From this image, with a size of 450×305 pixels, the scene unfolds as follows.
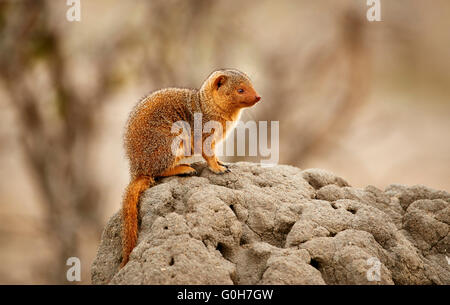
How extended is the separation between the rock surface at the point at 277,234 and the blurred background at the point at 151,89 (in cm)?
521

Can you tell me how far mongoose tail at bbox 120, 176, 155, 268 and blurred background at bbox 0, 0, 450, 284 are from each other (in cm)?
549

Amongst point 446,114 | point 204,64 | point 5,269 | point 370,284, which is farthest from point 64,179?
point 446,114

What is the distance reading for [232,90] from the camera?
14.9 feet

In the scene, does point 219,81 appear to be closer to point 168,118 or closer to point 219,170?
point 168,118

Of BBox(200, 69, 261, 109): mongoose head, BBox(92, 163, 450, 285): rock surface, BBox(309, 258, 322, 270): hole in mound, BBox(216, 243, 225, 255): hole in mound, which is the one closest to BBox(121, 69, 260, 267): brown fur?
BBox(200, 69, 261, 109): mongoose head

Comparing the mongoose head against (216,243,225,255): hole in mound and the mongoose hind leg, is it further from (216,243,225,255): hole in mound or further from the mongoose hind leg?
(216,243,225,255): hole in mound

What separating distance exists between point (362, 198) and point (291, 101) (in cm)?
577

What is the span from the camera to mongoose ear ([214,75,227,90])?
4.58m

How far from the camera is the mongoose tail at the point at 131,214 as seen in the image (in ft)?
11.6

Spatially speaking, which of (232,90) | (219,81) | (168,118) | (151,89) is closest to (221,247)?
(168,118)

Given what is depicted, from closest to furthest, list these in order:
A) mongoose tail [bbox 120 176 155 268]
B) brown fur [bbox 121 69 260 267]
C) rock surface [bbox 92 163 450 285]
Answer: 1. rock surface [bbox 92 163 450 285]
2. mongoose tail [bbox 120 176 155 268]
3. brown fur [bbox 121 69 260 267]

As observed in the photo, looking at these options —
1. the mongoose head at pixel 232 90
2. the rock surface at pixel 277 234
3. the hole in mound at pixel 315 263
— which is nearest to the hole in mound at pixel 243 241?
the rock surface at pixel 277 234

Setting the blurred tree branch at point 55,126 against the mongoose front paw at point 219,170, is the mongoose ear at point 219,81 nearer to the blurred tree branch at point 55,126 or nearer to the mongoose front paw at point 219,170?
the mongoose front paw at point 219,170

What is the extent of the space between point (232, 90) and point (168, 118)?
26.2 inches
